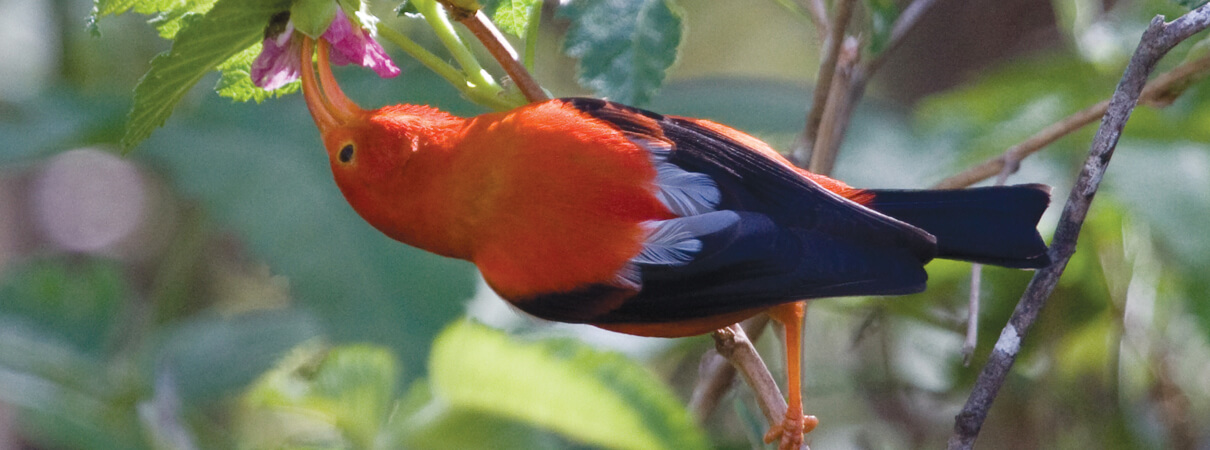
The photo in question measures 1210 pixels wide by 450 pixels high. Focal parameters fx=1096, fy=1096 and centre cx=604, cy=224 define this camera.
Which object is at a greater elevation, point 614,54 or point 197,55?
point 614,54

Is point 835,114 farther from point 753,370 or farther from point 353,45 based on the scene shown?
point 353,45

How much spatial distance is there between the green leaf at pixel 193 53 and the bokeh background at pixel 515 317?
1.71 ft

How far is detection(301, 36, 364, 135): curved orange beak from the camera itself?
71.6 inches

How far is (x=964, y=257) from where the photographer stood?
6.29 ft

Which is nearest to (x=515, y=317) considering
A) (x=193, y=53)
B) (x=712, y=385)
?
(x=712, y=385)

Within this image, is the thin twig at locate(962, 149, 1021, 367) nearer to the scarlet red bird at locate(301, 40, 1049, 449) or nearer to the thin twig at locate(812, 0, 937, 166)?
the scarlet red bird at locate(301, 40, 1049, 449)

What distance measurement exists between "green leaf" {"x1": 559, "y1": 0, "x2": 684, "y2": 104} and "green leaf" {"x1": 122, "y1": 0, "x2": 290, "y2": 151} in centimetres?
50

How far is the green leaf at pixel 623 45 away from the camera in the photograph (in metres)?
1.88

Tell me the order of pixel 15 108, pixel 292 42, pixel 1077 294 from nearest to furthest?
pixel 292 42
pixel 1077 294
pixel 15 108

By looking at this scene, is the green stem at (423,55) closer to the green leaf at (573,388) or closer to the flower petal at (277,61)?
the flower petal at (277,61)

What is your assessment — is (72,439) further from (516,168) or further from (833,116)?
(833,116)

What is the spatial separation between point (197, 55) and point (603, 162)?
0.69m

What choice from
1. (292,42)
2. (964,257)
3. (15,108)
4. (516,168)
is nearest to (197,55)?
(292,42)

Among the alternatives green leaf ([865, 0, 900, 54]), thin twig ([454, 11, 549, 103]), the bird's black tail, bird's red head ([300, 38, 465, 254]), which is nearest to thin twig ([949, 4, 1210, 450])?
the bird's black tail
